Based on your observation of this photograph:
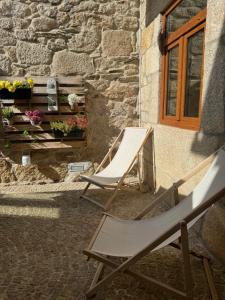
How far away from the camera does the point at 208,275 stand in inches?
58.5

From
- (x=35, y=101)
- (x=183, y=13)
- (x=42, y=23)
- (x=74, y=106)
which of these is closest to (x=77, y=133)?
(x=74, y=106)

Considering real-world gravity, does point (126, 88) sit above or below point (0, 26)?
below

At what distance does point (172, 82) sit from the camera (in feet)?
9.13

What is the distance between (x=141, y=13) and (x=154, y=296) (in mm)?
3488

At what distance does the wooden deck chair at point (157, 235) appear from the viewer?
1.11 meters

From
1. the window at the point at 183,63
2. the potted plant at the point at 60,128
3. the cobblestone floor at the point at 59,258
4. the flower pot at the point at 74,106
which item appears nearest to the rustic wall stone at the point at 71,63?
the flower pot at the point at 74,106

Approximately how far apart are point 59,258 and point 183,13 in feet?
8.41

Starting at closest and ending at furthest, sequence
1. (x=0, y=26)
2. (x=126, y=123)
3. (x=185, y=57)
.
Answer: (x=185, y=57), (x=0, y=26), (x=126, y=123)

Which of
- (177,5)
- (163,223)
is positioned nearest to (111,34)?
(177,5)

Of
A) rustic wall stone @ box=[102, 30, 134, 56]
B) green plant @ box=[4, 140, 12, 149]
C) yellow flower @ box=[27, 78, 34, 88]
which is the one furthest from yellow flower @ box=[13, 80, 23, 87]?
rustic wall stone @ box=[102, 30, 134, 56]

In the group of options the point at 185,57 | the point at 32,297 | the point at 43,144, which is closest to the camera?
the point at 32,297

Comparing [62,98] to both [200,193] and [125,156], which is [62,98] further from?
[200,193]

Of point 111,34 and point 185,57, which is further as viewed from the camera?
point 111,34

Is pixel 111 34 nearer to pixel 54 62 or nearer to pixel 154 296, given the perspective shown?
pixel 54 62
